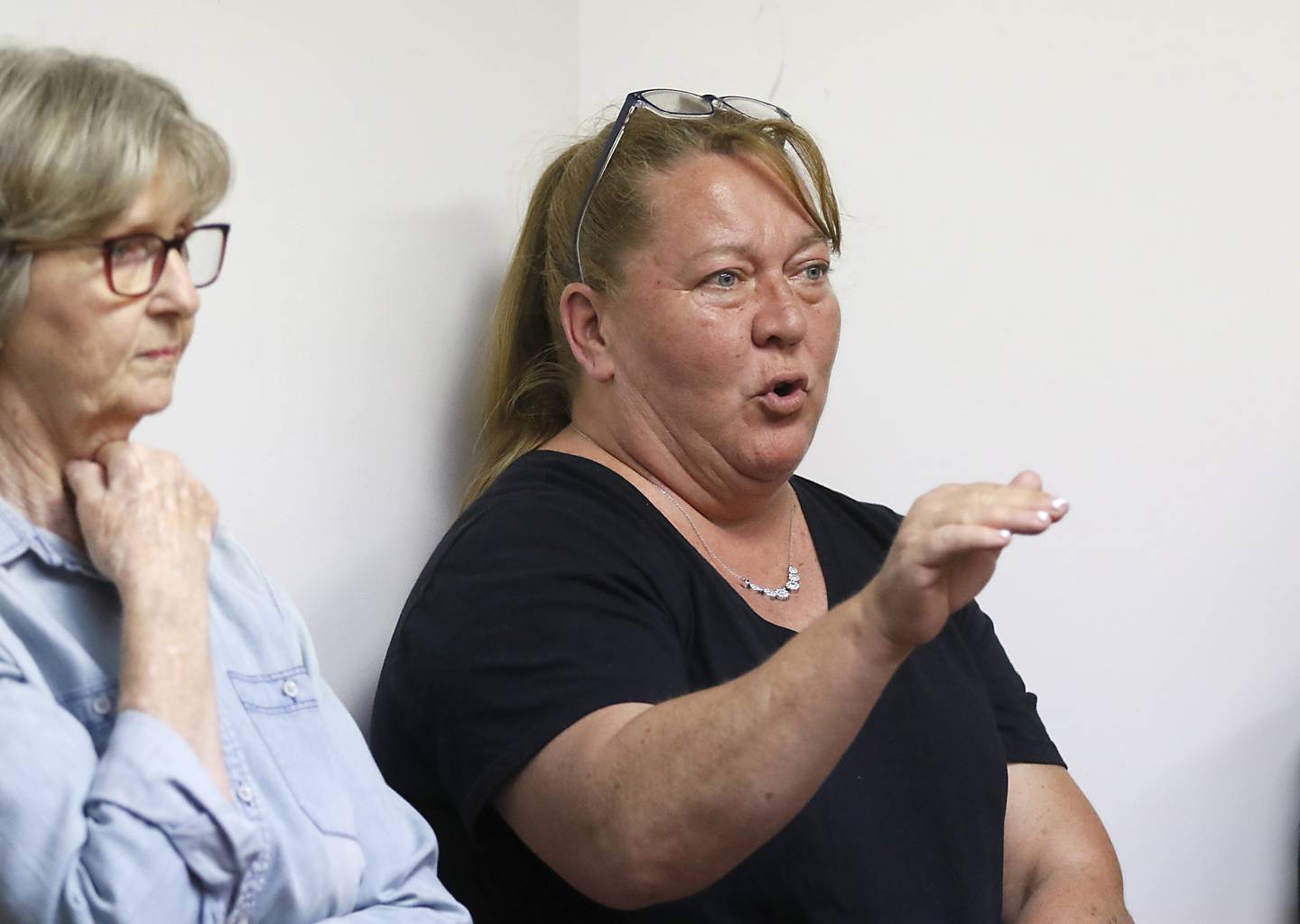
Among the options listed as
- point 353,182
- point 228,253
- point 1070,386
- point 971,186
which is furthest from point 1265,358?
point 228,253

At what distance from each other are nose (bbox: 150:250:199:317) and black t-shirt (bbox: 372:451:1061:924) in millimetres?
449

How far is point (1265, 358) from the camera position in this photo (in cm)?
203

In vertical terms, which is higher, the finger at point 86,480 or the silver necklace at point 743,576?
the finger at point 86,480

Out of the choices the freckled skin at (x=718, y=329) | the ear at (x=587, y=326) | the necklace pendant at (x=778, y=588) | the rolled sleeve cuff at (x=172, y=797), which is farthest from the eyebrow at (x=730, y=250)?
the rolled sleeve cuff at (x=172, y=797)

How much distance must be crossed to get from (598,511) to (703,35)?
0.98 metres

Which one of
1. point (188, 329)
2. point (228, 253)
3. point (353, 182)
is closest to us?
point (188, 329)

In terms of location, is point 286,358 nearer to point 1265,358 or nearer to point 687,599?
point 687,599

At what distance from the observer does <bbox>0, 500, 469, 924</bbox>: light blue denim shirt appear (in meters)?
0.93

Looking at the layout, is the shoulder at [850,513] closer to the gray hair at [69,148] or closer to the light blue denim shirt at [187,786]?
the light blue denim shirt at [187,786]

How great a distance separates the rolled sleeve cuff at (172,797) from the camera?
942mm

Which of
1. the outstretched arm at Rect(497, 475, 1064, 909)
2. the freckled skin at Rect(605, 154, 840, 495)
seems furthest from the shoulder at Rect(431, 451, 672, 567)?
the outstretched arm at Rect(497, 475, 1064, 909)

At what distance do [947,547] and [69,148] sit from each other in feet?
2.16

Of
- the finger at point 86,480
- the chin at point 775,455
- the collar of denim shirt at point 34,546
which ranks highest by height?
the finger at point 86,480

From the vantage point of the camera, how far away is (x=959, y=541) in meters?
1.05
